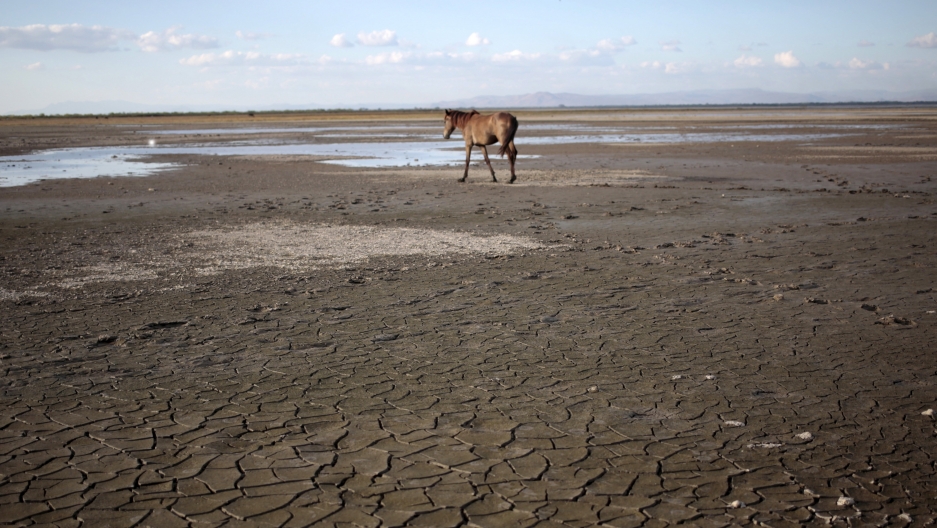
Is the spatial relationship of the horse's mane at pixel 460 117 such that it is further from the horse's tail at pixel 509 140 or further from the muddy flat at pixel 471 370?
the muddy flat at pixel 471 370

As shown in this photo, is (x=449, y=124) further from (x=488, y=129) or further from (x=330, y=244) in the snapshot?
(x=330, y=244)

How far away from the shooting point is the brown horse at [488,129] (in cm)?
1914

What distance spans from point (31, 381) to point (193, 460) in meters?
2.02

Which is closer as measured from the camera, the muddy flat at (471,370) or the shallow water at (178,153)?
the muddy flat at (471,370)

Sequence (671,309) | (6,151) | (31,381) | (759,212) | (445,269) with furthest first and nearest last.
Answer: (6,151) → (759,212) → (445,269) → (671,309) → (31,381)

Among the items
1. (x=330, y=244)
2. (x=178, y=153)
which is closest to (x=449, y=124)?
(x=330, y=244)

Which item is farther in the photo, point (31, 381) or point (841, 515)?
point (31, 381)

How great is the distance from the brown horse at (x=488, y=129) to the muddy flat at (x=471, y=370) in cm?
634

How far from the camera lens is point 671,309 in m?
7.14

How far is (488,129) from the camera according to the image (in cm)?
1955

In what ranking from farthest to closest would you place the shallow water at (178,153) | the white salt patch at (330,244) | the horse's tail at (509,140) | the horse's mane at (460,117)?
the shallow water at (178,153)
the horse's mane at (460,117)
the horse's tail at (509,140)
the white salt patch at (330,244)

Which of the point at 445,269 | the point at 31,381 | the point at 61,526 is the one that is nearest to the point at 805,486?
the point at 61,526

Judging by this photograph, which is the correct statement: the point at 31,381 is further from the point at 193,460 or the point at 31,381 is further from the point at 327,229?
the point at 327,229

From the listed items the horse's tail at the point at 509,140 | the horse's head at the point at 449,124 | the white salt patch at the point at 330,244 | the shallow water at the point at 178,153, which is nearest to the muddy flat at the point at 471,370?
the white salt patch at the point at 330,244
